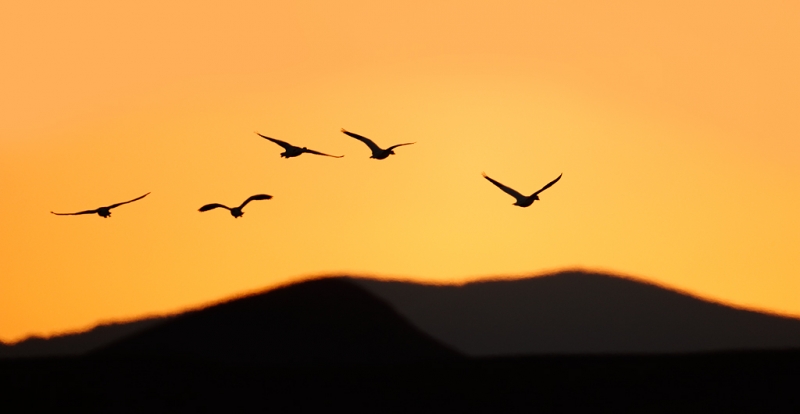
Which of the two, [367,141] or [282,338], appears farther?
[282,338]

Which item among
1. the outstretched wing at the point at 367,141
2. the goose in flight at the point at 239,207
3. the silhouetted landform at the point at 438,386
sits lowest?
the silhouetted landform at the point at 438,386

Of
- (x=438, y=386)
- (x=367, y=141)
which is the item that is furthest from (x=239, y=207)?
(x=438, y=386)

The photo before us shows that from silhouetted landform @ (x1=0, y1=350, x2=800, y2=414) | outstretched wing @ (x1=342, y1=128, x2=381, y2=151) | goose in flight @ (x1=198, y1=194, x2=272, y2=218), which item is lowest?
silhouetted landform @ (x1=0, y1=350, x2=800, y2=414)

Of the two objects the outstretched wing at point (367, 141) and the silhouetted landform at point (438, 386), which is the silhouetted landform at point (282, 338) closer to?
the silhouetted landform at point (438, 386)

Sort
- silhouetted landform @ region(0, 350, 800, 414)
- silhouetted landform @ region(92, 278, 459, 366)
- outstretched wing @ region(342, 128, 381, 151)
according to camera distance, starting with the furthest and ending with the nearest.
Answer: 1. silhouetted landform @ region(92, 278, 459, 366)
2. silhouetted landform @ region(0, 350, 800, 414)
3. outstretched wing @ region(342, 128, 381, 151)

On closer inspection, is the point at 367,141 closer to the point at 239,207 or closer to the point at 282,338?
the point at 239,207

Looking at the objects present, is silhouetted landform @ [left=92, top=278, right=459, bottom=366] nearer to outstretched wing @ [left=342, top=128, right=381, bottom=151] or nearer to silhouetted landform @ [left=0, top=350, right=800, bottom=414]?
silhouetted landform @ [left=0, top=350, right=800, bottom=414]

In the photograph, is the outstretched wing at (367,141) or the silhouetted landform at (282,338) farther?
the silhouetted landform at (282,338)

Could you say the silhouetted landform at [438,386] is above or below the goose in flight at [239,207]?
below

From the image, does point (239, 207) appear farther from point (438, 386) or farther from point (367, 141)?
point (438, 386)

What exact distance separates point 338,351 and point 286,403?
3726 centimetres

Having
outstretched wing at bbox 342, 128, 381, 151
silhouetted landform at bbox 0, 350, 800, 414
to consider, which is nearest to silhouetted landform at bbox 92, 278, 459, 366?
silhouetted landform at bbox 0, 350, 800, 414

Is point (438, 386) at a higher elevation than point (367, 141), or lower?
lower

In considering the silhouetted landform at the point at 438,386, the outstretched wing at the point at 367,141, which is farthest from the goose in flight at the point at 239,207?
the silhouetted landform at the point at 438,386
